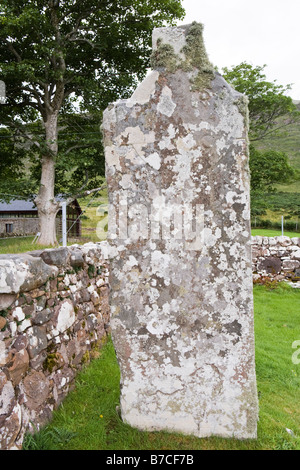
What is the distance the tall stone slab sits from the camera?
2.83 metres

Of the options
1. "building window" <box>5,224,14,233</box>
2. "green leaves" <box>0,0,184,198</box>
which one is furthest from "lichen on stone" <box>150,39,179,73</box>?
"building window" <box>5,224,14,233</box>

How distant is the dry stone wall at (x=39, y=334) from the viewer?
2.50 meters

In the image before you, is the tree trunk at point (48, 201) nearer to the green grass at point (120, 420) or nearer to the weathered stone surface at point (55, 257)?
the green grass at point (120, 420)

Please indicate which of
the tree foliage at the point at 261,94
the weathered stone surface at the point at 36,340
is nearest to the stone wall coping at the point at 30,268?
the weathered stone surface at the point at 36,340

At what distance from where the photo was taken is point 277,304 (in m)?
8.52

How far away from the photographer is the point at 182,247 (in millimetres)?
2914

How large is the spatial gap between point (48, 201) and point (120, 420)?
14.0 metres

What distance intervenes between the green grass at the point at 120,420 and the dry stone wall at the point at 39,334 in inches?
6.5

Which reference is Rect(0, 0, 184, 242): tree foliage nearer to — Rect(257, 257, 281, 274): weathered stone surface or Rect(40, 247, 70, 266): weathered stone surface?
Rect(257, 257, 281, 274): weathered stone surface

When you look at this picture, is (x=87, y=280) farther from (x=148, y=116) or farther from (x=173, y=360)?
(x=148, y=116)

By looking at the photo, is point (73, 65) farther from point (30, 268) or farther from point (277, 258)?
point (30, 268)

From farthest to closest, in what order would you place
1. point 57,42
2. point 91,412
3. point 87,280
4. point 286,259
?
point 57,42, point 286,259, point 87,280, point 91,412
